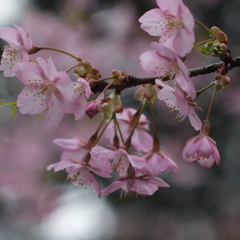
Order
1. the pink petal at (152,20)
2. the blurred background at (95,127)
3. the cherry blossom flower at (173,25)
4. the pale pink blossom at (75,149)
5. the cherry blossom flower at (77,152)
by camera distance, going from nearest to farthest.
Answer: the cherry blossom flower at (173,25) < the pink petal at (152,20) < the cherry blossom flower at (77,152) < the pale pink blossom at (75,149) < the blurred background at (95,127)

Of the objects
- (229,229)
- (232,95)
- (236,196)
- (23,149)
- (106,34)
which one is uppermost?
(106,34)

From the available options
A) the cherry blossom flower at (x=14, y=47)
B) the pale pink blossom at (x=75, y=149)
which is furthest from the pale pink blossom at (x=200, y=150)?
the cherry blossom flower at (x=14, y=47)

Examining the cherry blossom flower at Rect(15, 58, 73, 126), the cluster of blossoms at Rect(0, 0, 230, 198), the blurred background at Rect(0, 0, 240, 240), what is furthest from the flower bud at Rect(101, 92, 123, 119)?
the blurred background at Rect(0, 0, 240, 240)

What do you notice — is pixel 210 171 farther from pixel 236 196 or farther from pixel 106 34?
pixel 106 34

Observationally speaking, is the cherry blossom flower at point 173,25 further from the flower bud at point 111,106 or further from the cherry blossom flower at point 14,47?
the cherry blossom flower at point 14,47

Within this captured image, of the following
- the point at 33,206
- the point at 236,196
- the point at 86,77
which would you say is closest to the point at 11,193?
the point at 33,206

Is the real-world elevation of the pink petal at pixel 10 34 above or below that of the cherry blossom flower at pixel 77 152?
above

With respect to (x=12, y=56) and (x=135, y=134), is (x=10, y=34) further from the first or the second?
(x=135, y=134)

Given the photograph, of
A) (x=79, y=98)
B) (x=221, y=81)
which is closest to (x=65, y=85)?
(x=79, y=98)
